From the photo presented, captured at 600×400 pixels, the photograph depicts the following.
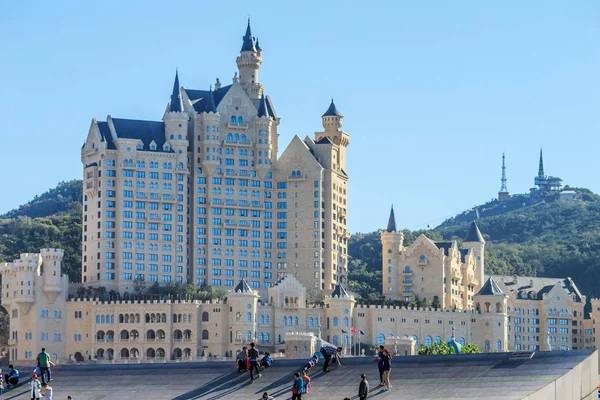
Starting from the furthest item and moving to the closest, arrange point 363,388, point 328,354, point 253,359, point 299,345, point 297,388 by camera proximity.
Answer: point 299,345 → point 328,354 → point 253,359 → point 363,388 → point 297,388

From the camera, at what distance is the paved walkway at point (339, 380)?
322ft

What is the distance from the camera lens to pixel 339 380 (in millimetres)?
103500

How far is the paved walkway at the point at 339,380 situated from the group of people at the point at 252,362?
55cm

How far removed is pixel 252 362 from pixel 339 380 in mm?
5681

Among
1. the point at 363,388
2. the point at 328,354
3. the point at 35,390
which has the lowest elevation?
the point at 35,390

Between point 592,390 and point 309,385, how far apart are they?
1690cm

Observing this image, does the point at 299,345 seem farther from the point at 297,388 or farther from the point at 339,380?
A: the point at 297,388

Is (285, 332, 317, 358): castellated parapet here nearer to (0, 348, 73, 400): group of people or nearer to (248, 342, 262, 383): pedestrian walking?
(0, 348, 73, 400): group of people

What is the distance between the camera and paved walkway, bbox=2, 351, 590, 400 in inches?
3858

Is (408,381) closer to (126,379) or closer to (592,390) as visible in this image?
(592,390)

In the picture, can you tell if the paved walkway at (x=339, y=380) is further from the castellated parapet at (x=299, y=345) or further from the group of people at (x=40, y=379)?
the castellated parapet at (x=299, y=345)

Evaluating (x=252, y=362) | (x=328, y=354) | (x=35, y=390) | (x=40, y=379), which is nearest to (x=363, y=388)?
(x=328, y=354)

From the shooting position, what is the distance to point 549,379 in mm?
95938

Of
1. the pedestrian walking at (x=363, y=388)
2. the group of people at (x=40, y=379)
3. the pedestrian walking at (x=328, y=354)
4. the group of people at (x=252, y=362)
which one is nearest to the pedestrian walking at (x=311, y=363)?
the pedestrian walking at (x=328, y=354)
